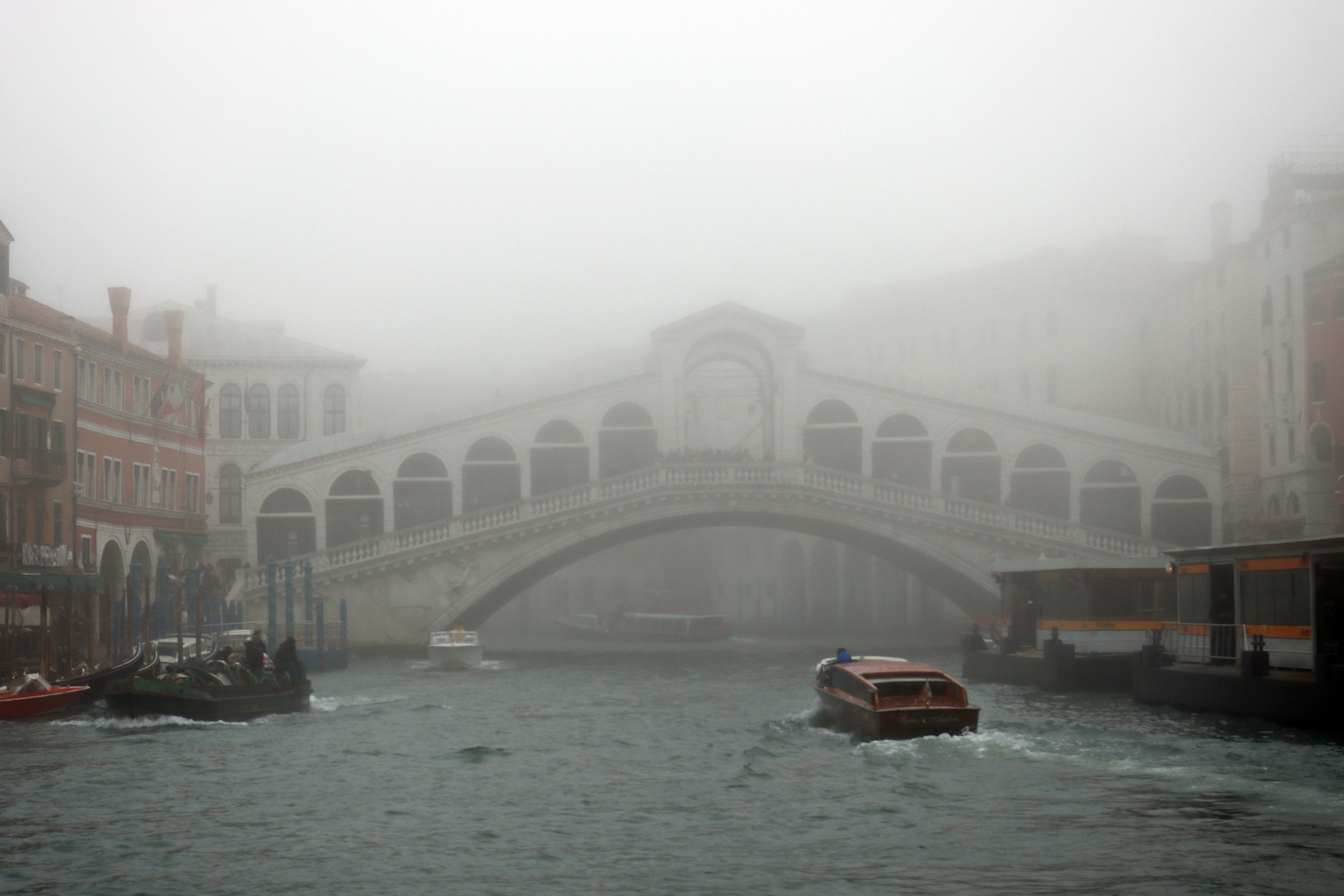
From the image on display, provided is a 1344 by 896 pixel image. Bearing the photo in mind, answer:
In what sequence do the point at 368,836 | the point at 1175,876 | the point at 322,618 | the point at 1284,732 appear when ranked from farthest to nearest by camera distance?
the point at 322,618 < the point at 1284,732 < the point at 368,836 < the point at 1175,876

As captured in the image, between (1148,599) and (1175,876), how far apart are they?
18.1 m

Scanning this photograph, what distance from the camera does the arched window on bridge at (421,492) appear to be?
146 feet

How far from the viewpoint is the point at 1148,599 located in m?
31.6

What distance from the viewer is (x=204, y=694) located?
80.8ft

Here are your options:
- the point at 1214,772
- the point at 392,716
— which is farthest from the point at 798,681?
the point at 1214,772

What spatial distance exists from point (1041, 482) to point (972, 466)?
189cm

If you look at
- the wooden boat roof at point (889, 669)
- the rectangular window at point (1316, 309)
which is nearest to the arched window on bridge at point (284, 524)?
the wooden boat roof at point (889, 669)

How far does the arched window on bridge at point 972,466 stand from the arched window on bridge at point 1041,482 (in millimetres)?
583

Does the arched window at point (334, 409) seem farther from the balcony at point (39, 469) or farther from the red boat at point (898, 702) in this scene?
the red boat at point (898, 702)

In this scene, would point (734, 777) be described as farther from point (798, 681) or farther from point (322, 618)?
point (322, 618)

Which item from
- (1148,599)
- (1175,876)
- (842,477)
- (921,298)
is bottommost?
(1175,876)

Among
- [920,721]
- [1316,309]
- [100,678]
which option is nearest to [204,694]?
[100,678]

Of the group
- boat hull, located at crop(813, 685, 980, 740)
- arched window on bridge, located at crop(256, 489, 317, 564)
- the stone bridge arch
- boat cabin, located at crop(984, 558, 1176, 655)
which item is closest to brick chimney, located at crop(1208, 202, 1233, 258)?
the stone bridge arch

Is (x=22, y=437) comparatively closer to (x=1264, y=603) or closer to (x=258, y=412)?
(x=258, y=412)
